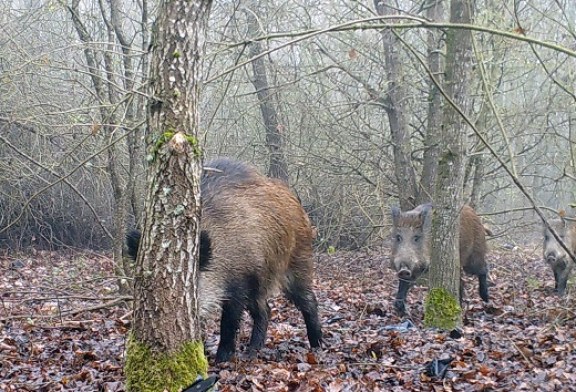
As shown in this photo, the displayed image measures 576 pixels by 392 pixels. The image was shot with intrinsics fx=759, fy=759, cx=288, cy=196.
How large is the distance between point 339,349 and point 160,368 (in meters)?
2.85

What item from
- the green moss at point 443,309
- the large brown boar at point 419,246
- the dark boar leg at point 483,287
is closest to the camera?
the green moss at point 443,309

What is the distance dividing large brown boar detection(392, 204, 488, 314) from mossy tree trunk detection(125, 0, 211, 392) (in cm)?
517

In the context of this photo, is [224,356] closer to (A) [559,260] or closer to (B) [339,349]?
(B) [339,349]

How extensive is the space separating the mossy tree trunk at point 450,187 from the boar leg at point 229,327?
2.15 meters

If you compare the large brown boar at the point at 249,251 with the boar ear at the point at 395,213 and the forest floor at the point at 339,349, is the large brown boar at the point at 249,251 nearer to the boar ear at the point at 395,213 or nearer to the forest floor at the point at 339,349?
the forest floor at the point at 339,349

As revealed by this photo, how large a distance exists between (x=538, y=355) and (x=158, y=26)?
13.1 ft

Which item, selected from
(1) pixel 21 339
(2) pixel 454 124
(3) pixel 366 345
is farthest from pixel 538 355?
(1) pixel 21 339

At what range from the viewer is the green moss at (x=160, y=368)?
446 cm

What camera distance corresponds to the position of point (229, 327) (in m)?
6.65

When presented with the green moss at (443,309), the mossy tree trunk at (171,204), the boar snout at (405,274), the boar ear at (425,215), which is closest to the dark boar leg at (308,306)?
the green moss at (443,309)

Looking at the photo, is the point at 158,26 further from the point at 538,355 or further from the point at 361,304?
the point at 361,304

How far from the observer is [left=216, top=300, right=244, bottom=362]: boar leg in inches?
261

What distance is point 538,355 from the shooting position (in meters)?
6.12

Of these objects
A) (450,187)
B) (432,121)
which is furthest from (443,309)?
(432,121)
